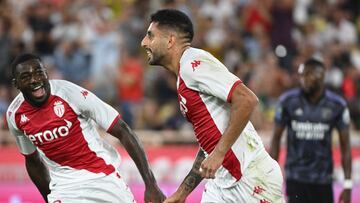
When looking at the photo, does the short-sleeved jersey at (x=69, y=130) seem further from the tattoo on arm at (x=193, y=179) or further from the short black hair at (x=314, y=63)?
the short black hair at (x=314, y=63)

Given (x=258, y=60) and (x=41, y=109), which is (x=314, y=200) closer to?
(x=41, y=109)

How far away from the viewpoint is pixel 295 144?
1020 centimetres

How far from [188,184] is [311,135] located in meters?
3.52

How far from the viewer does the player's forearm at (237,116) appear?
6.38 meters

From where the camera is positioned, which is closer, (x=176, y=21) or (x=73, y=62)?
(x=176, y=21)

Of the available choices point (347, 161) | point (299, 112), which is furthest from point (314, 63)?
point (347, 161)

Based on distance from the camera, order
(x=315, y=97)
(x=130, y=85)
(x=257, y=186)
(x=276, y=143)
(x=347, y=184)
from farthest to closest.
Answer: (x=130, y=85) → (x=315, y=97) → (x=276, y=143) → (x=347, y=184) → (x=257, y=186)

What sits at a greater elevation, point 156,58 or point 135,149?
point 156,58

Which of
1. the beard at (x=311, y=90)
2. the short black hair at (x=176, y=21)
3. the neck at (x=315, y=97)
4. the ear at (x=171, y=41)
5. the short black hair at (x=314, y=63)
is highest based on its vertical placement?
the short black hair at (x=176, y=21)

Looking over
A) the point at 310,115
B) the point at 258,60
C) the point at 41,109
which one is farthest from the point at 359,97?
the point at 41,109

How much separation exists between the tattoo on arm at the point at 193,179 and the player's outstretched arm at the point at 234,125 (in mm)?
496

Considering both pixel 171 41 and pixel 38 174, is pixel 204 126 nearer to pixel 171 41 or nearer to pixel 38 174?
pixel 171 41

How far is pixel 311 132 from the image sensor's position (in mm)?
10141

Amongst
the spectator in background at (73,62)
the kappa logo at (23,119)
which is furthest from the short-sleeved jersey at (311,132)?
the spectator in background at (73,62)
